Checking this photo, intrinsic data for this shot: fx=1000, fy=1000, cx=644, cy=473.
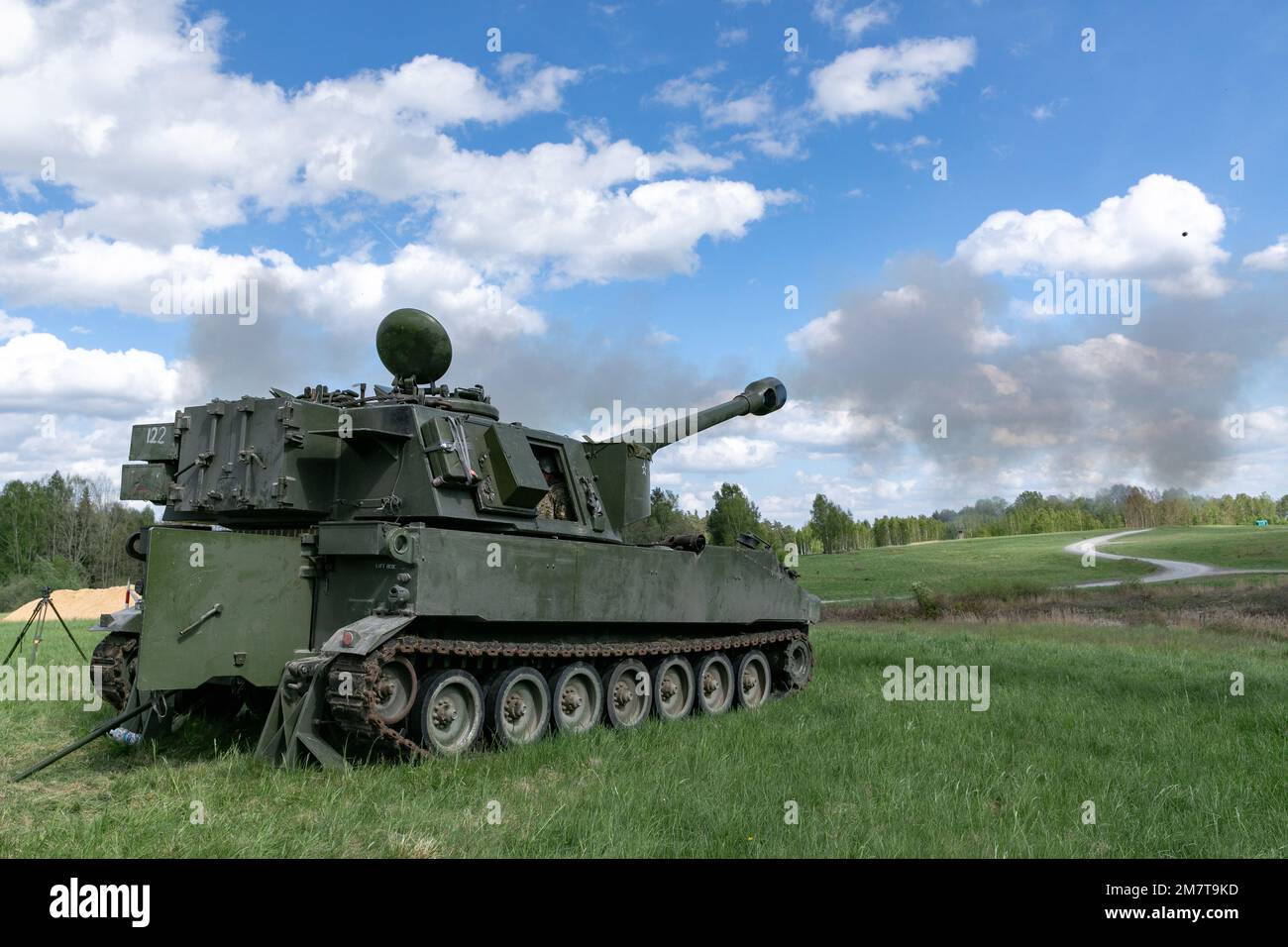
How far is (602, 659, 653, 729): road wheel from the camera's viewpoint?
10.4m

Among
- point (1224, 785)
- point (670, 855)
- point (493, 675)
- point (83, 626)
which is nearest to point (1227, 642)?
point (1224, 785)

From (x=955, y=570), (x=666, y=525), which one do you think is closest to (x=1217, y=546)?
(x=955, y=570)

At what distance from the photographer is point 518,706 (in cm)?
933

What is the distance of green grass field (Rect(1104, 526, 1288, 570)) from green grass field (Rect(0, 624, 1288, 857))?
48.8m

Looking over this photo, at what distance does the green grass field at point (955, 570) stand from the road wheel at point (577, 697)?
101 feet

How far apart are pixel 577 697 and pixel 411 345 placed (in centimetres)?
404

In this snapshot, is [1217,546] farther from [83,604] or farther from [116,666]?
[116,666]

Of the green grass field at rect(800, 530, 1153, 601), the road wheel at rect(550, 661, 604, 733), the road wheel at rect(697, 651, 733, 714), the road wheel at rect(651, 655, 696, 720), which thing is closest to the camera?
the road wheel at rect(550, 661, 604, 733)

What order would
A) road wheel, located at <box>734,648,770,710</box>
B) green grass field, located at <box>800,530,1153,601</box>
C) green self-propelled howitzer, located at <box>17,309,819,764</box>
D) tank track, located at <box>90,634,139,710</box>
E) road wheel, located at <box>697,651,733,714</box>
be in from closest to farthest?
green self-propelled howitzer, located at <box>17,309,819,764</box> < tank track, located at <box>90,634,139,710</box> < road wheel, located at <box>697,651,733,714</box> < road wheel, located at <box>734,648,770,710</box> < green grass field, located at <box>800,530,1153,601</box>

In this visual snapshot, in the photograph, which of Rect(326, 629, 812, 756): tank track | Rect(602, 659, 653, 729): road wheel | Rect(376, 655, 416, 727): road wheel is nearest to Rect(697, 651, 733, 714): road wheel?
Rect(602, 659, 653, 729): road wheel

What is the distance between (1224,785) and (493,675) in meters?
6.05

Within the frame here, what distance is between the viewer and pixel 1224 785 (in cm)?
766

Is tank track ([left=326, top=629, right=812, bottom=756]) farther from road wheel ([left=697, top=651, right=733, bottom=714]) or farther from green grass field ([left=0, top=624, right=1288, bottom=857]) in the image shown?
road wheel ([left=697, top=651, right=733, bottom=714])
